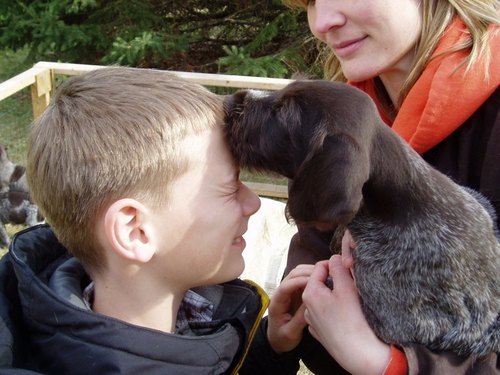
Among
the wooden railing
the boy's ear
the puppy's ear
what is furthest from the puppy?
the wooden railing

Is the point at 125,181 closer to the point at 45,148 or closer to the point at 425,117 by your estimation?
the point at 45,148

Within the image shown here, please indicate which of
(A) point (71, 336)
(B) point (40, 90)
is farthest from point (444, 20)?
(B) point (40, 90)

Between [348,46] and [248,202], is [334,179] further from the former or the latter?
[348,46]

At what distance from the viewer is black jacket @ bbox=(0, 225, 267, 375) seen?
176cm

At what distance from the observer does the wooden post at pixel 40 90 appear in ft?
21.8

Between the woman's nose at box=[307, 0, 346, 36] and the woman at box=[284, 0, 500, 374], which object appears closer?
the woman at box=[284, 0, 500, 374]

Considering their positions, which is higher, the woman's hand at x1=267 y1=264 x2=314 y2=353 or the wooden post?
the woman's hand at x1=267 y1=264 x2=314 y2=353

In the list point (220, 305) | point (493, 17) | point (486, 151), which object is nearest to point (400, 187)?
point (486, 151)

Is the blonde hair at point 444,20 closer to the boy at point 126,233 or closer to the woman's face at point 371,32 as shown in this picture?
the woman's face at point 371,32

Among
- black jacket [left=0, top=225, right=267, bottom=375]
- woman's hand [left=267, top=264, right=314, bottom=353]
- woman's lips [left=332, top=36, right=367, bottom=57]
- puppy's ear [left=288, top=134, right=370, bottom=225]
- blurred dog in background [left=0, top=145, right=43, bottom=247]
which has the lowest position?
blurred dog in background [left=0, top=145, right=43, bottom=247]

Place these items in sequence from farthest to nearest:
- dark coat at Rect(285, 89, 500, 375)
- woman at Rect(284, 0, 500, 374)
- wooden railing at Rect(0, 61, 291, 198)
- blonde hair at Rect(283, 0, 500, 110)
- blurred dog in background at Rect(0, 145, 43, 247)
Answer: blurred dog in background at Rect(0, 145, 43, 247)
wooden railing at Rect(0, 61, 291, 198)
blonde hair at Rect(283, 0, 500, 110)
woman at Rect(284, 0, 500, 374)
dark coat at Rect(285, 89, 500, 375)

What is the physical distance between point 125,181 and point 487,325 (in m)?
1.43

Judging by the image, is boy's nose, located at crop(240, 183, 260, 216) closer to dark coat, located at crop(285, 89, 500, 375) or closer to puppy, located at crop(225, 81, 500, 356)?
puppy, located at crop(225, 81, 500, 356)

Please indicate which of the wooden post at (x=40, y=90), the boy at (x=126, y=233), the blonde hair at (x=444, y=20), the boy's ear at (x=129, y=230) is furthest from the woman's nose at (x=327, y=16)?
the wooden post at (x=40, y=90)
